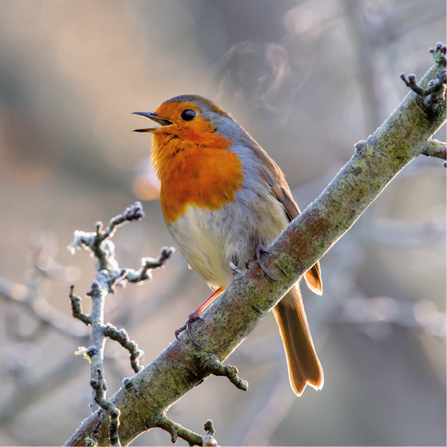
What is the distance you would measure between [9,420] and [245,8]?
6.47 metres

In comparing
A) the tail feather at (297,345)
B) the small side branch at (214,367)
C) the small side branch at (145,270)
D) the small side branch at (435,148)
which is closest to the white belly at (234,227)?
the small side branch at (145,270)

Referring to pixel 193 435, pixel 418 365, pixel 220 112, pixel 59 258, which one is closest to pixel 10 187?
pixel 59 258

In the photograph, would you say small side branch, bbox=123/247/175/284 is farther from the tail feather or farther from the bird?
the tail feather

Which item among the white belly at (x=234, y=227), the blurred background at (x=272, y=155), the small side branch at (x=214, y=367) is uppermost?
the blurred background at (x=272, y=155)

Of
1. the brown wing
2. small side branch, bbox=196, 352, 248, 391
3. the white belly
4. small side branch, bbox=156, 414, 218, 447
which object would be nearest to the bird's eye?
the brown wing

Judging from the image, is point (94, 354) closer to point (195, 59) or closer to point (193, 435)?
point (193, 435)

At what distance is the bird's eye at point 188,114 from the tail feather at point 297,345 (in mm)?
1112

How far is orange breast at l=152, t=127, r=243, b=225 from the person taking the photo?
9.83ft

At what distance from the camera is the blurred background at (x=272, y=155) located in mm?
5086

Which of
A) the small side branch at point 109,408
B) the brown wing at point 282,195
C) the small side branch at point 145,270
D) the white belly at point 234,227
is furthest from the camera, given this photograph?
the brown wing at point 282,195

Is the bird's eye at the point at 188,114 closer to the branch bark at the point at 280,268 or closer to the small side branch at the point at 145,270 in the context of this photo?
the small side branch at the point at 145,270

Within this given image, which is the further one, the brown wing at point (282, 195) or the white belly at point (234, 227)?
the brown wing at point (282, 195)

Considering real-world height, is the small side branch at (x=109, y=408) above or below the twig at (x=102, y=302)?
below

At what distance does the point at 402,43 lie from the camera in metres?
5.29
